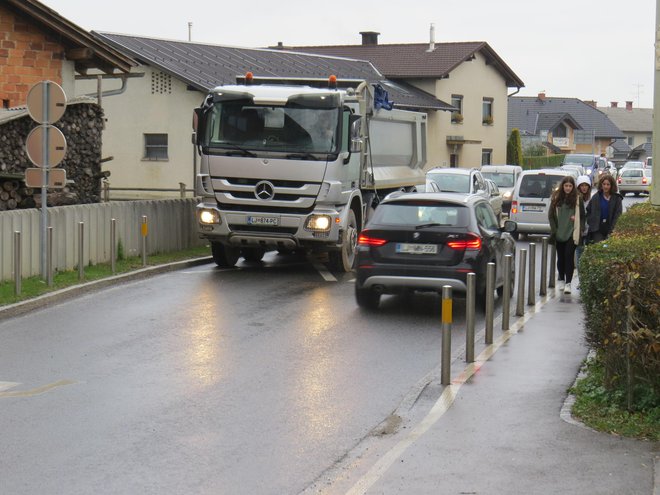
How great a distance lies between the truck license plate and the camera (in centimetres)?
1873

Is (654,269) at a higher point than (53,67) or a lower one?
lower

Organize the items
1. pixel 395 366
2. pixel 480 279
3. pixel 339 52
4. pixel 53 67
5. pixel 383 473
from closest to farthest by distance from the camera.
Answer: pixel 383 473
pixel 395 366
pixel 480 279
pixel 53 67
pixel 339 52

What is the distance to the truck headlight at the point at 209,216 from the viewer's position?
62.2ft

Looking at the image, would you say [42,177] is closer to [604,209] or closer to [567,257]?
[567,257]

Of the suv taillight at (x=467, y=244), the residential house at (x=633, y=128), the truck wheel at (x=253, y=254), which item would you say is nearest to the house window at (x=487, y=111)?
the truck wheel at (x=253, y=254)

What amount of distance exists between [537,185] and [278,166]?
11.4 meters

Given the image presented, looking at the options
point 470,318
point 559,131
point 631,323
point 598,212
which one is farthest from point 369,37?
point 631,323

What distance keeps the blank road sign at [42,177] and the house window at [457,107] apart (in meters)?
43.7

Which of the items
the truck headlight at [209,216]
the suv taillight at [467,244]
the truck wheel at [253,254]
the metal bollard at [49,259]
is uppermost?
the truck headlight at [209,216]

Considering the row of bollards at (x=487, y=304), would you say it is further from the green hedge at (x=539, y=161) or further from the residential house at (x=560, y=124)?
the residential house at (x=560, y=124)

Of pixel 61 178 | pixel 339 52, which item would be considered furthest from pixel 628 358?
pixel 339 52

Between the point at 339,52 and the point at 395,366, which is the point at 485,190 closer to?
the point at 395,366

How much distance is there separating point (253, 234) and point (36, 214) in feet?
12.1

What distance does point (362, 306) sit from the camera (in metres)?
15.2
